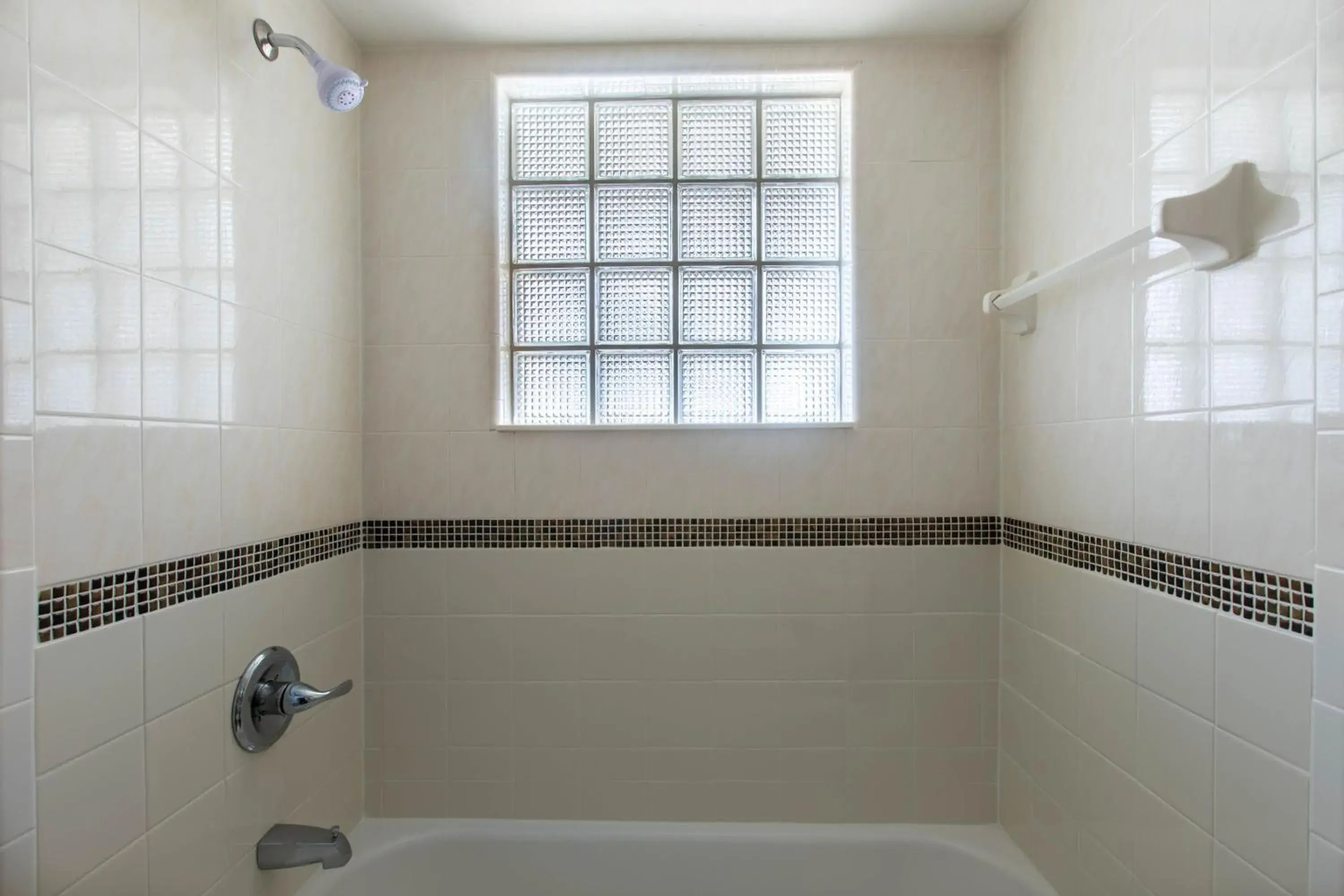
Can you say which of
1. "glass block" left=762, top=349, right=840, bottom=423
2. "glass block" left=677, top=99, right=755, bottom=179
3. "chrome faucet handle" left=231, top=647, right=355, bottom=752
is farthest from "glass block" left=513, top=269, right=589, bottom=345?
"chrome faucet handle" left=231, top=647, right=355, bottom=752

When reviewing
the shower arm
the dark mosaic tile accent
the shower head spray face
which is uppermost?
the shower arm

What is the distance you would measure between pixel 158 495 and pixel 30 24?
0.69 metres

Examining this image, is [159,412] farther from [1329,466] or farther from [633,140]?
[1329,466]

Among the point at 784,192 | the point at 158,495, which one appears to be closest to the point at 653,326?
the point at 784,192

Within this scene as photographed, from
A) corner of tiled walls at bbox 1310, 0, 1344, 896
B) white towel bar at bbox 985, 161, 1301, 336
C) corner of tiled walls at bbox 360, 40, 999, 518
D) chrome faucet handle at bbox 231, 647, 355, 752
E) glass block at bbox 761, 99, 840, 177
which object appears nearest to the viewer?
corner of tiled walls at bbox 1310, 0, 1344, 896

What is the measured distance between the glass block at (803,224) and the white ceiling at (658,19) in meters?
0.39

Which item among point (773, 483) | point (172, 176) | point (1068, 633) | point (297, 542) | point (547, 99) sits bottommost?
point (1068, 633)

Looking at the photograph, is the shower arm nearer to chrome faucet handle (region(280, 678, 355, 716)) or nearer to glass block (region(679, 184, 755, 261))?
glass block (region(679, 184, 755, 261))

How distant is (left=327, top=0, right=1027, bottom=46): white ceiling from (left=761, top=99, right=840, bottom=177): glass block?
0.17 meters

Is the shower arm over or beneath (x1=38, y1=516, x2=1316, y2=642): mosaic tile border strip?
over

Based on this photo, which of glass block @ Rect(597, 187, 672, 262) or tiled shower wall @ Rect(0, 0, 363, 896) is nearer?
tiled shower wall @ Rect(0, 0, 363, 896)

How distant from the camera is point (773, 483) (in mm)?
1932

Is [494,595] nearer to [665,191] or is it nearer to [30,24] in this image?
[665,191]

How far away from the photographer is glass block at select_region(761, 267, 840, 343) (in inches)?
80.2
